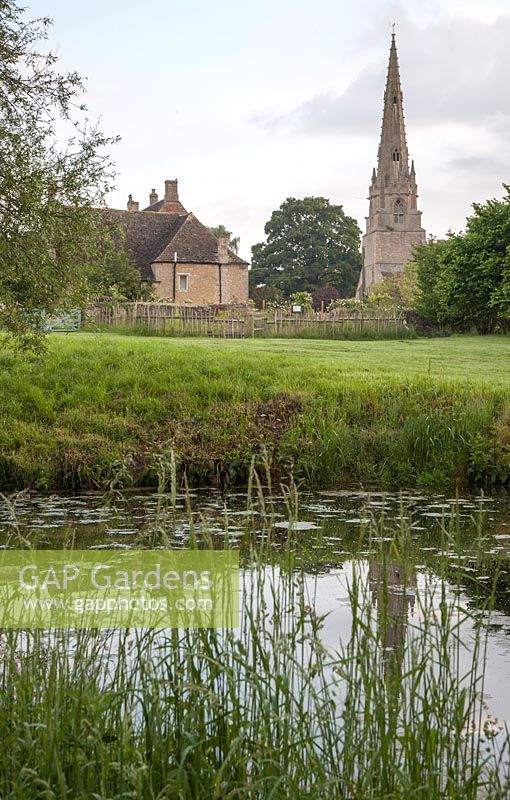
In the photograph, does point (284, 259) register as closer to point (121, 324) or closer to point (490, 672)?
point (121, 324)

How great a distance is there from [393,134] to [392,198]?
23.3 ft

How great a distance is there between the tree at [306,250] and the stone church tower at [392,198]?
26.5 ft

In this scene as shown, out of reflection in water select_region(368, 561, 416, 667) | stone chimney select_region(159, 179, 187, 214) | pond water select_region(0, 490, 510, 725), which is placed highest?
stone chimney select_region(159, 179, 187, 214)

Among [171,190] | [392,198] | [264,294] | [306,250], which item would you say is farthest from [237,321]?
[392,198]

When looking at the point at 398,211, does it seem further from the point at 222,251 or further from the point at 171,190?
the point at 222,251

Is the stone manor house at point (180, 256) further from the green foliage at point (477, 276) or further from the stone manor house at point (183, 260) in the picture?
the green foliage at point (477, 276)

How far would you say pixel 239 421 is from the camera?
656 inches

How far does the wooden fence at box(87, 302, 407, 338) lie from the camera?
36.3 metres

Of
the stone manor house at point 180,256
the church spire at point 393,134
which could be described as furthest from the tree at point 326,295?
the church spire at point 393,134

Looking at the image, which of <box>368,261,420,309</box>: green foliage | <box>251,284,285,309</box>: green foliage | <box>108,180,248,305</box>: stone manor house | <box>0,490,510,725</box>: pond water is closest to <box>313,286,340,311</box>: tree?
<box>251,284,285,309</box>: green foliage

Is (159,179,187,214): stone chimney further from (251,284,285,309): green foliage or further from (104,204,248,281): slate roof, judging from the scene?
(251,284,285,309): green foliage

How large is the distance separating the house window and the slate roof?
55.7 metres

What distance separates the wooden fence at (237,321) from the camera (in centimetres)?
3631

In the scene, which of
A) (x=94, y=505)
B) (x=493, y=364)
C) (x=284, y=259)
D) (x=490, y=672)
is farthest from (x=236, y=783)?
(x=284, y=259)
